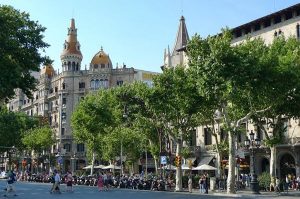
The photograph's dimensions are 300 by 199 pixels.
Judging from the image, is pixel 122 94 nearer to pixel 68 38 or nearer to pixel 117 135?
pixel 117 135

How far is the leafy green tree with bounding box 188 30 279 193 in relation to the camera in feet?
109

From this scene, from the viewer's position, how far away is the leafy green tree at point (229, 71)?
33375 millimetres

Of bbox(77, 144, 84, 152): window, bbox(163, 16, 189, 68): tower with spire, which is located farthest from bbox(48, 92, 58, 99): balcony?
bbox(163, 16, 189, 68): tower with spire

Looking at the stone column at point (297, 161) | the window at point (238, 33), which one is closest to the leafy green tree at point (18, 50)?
the stone column at point (297, 161)

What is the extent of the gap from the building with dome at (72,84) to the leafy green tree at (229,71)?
53915mm

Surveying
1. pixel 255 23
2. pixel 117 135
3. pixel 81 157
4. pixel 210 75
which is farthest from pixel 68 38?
pixel 210 75

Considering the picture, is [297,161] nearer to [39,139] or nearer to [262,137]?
[262,137]

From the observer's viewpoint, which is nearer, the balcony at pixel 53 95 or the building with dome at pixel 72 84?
the building with dome at pixel 72 84

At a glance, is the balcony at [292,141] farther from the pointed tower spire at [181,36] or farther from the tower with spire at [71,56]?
the tower with spire at [71,56]

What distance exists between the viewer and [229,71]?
110ft

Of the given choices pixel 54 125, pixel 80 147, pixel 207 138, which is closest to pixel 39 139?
pixel 80 147

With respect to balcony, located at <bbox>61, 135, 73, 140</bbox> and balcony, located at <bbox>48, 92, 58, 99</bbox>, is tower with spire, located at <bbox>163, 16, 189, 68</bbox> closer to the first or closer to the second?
balcony, located at <bbox>61, 135, 73, 140</bbox>

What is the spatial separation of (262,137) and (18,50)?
34.5 metres

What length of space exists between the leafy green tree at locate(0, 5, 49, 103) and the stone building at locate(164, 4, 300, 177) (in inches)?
974
